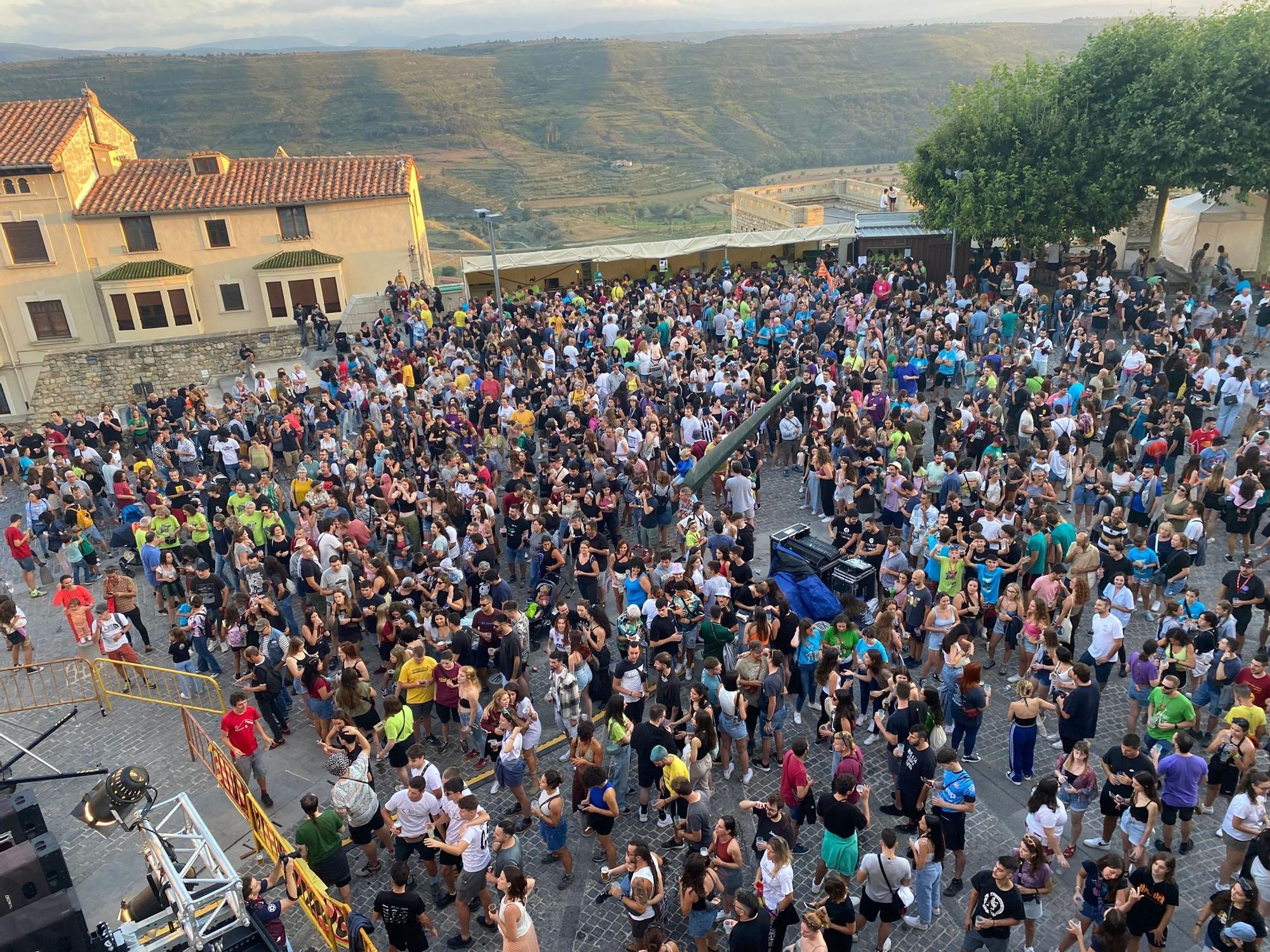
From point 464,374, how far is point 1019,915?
15723 millimetres

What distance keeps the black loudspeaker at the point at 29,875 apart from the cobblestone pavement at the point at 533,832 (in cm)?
192

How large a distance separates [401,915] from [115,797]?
2.47m

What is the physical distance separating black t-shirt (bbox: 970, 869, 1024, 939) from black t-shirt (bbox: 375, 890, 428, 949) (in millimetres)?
4370

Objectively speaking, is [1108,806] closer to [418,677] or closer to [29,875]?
[418,677]

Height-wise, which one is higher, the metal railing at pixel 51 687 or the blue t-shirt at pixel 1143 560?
the blue t-shirt at pixel 1143 560

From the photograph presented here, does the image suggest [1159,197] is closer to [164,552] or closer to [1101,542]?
[1101,542]

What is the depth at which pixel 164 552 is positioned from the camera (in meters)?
13.6

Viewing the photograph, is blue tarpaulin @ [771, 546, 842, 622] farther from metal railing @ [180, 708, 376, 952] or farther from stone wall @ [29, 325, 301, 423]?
stone wall @ [29, 325, 301, 423]

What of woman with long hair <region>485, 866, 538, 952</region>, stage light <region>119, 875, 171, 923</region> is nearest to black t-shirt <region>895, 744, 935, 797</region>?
woman with long hair <region>485, 866, 538, 952</region>

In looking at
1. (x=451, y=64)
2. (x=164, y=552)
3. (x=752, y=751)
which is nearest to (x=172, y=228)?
(x=164, y=552)

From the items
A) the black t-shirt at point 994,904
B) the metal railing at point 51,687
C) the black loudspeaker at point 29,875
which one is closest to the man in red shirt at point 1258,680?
the black t-shirt at point 994,904

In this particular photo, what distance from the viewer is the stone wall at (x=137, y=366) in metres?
32.8

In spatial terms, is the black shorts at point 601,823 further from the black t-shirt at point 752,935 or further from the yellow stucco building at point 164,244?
the yellow stucco building at point 164,244

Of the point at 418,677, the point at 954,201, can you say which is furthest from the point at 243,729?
the point at 954,201
